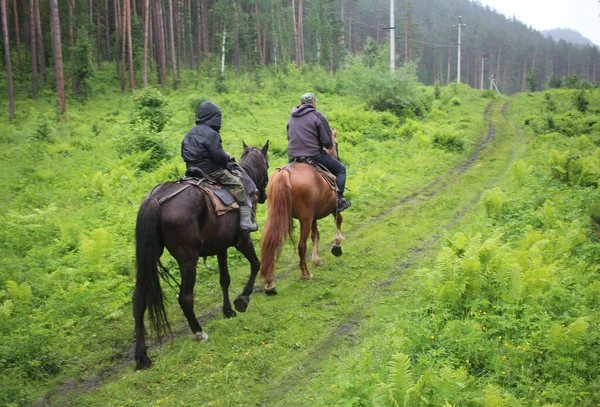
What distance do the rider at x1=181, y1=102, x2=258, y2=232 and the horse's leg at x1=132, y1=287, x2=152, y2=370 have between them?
2.10 m

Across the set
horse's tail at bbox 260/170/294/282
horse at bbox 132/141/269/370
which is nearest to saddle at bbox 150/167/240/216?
horse at bbox 132/141/269/370

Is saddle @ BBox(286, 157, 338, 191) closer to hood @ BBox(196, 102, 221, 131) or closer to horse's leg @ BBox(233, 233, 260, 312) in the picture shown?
horse's leg @ BBox(233, 233, 260, 312)

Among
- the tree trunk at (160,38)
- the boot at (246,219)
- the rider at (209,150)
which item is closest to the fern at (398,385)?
the boot at (246,219)

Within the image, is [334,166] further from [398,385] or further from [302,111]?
[398,385]

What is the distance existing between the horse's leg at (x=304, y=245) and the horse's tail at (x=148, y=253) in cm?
317

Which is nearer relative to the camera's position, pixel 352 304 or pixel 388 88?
pixel 352 304

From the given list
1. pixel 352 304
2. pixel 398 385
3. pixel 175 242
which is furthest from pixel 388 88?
pixel 398 385

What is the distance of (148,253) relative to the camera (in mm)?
5555

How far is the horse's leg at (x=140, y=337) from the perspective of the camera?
5.52 metres

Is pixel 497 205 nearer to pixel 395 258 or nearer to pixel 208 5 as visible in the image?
pixel 395 258

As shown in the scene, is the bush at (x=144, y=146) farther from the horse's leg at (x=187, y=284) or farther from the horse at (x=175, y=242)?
the horse's leg at (x=187, y=284)

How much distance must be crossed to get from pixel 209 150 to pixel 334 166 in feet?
10.8

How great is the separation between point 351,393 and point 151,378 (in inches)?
96.3

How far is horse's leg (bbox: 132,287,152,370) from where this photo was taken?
5.52 meters
